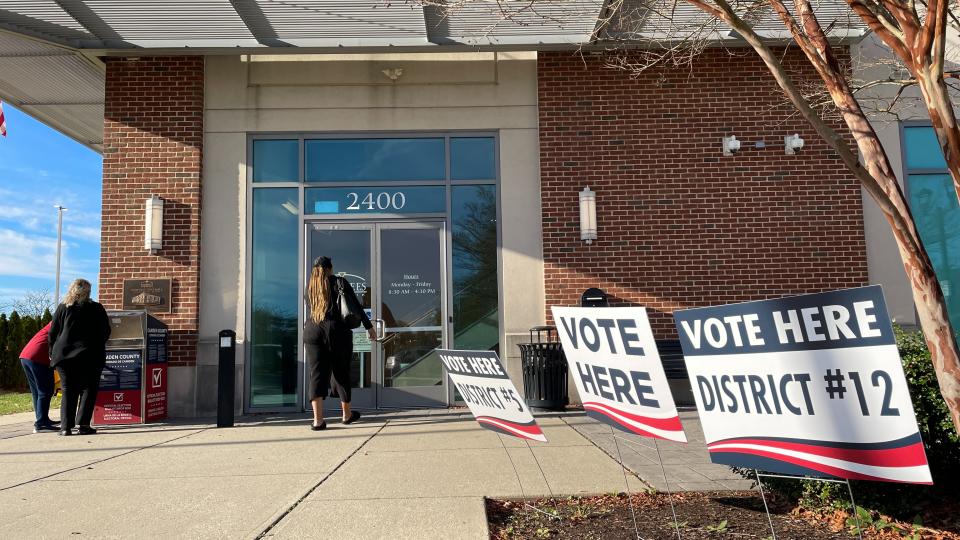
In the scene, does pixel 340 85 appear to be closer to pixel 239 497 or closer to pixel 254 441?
pixel 254 441

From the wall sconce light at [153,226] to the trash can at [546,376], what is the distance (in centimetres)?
516

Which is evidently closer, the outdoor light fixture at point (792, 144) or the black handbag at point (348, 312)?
the black handbag at point (348, 312)

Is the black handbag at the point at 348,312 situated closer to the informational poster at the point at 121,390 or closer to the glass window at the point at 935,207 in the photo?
the informational poster at the point at 121,390

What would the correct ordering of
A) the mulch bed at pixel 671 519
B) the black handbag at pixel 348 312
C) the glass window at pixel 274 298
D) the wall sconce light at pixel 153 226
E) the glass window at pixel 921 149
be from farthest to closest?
the glass window at pixel 921 149 → the glass window at pixel 274 298 → the wall sconce light at pixel 153 226 → the black handbag at pixel 348 312 → the mulch bed at pixel 671 519

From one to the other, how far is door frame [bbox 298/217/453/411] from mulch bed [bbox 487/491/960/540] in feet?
17.3

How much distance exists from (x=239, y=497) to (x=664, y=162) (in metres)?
7.26

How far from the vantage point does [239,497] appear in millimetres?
4383

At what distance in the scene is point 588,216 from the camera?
931 cm

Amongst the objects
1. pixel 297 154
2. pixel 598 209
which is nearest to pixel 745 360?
pixel 598 209

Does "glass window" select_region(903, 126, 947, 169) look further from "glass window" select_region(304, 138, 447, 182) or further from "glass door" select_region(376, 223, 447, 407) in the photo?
"glass door" select_region(376, 223, 447, 407)

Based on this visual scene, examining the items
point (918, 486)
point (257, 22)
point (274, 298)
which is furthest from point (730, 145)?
point (918, 486)

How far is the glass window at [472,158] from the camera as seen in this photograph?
9742 millimetres

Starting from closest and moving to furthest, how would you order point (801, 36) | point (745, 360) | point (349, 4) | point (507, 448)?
point (745, 360)
point (801, 36)
point (507, 448)
point (349, 4)

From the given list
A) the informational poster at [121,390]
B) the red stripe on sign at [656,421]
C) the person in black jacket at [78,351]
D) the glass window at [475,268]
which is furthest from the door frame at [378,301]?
the red stripe on sign at [656,421]
